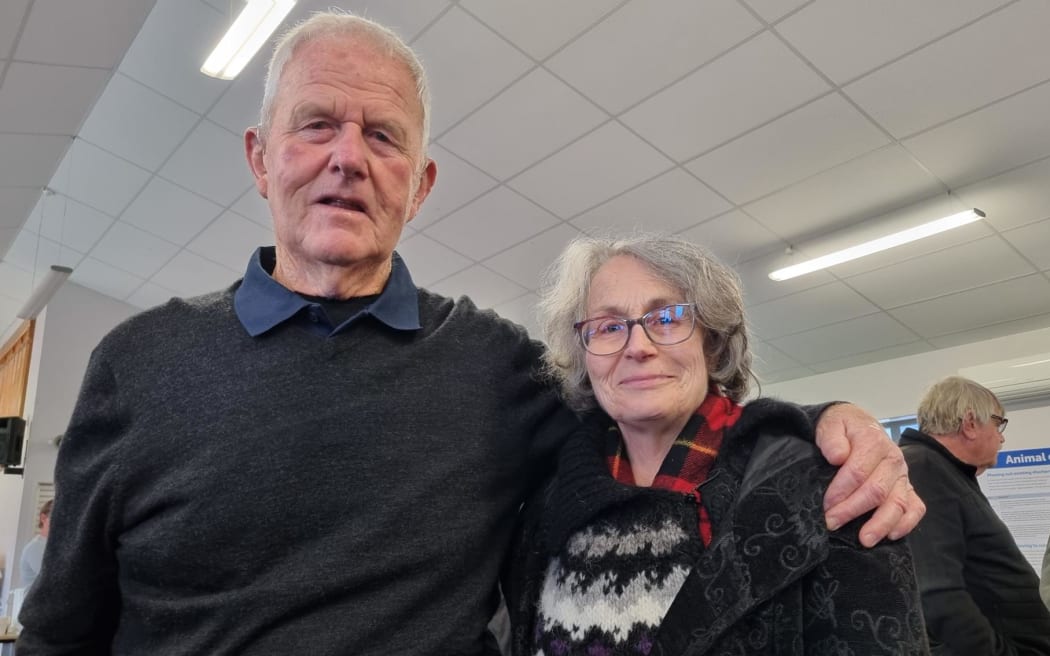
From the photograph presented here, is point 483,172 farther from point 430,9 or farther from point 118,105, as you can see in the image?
point 118,105

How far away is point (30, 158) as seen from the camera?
15.3 feet

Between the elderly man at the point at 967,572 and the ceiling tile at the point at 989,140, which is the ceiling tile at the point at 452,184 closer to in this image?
the ceiling tile at the point at 989,140

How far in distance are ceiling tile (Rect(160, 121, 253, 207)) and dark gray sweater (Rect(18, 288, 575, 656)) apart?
3485 mm

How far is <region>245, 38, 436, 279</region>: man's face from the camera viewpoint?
111cm

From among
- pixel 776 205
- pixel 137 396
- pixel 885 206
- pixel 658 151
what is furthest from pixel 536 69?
pixel 137 396

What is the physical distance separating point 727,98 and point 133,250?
4924mm

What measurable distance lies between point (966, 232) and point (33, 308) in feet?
21.8

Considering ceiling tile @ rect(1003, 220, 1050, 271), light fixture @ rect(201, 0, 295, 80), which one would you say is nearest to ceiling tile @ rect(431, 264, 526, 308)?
light fixture @ rect(201, 0, 295, 80)

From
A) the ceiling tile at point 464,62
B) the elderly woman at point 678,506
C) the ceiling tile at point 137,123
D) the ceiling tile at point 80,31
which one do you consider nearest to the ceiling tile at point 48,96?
the ceiling tile at point 80,31

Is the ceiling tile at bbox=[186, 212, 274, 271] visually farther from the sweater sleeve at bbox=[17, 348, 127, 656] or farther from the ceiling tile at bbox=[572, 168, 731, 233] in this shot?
the sweater sleeve at bbox=[17, 348, 127, 656]

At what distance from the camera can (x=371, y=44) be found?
3.87 ft

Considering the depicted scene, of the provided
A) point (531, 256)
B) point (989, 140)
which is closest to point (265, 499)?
point (989, 140)

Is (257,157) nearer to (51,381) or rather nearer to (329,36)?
(329,36)

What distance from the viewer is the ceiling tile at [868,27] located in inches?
116
